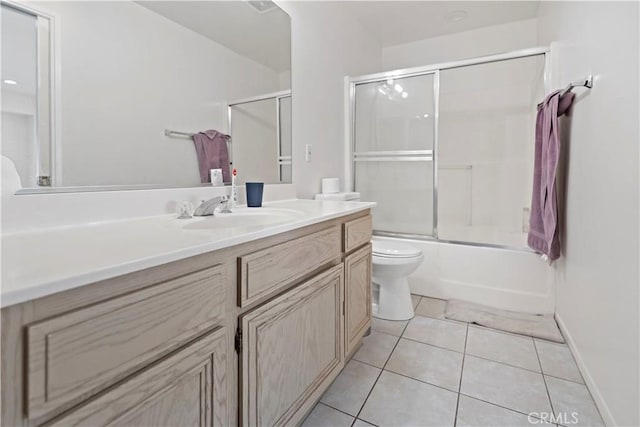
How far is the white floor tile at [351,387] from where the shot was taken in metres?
1.35

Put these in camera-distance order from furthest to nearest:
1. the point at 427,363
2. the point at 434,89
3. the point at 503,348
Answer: the point at 434,89, the point at 503,348, the point at 427,363

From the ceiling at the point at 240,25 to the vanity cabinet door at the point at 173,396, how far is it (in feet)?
4.11

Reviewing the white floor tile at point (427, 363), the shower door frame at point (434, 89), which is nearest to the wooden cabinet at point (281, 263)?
the white floor tile at point (427, 363)

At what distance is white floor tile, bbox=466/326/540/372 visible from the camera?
166cm

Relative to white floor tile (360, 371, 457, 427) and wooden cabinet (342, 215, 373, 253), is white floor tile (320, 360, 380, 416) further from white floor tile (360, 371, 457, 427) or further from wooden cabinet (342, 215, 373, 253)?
wooden cabinet (342, 215, 373, 253)

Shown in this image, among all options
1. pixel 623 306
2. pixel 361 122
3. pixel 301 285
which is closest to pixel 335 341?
pixel 301 285

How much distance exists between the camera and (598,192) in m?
1.38

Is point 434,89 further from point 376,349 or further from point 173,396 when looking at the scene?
point 173,396

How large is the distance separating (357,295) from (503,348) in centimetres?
92

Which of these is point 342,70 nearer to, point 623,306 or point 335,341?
point 335,341

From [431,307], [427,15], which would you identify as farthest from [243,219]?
[427,15]

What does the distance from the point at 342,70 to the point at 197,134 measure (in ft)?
5.56

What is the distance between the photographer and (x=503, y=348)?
178 cm

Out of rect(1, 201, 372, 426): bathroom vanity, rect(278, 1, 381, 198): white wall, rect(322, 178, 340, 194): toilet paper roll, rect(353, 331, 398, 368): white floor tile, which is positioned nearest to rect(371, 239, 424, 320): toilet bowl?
rect(353, 331, 398, 368): white floor tile
